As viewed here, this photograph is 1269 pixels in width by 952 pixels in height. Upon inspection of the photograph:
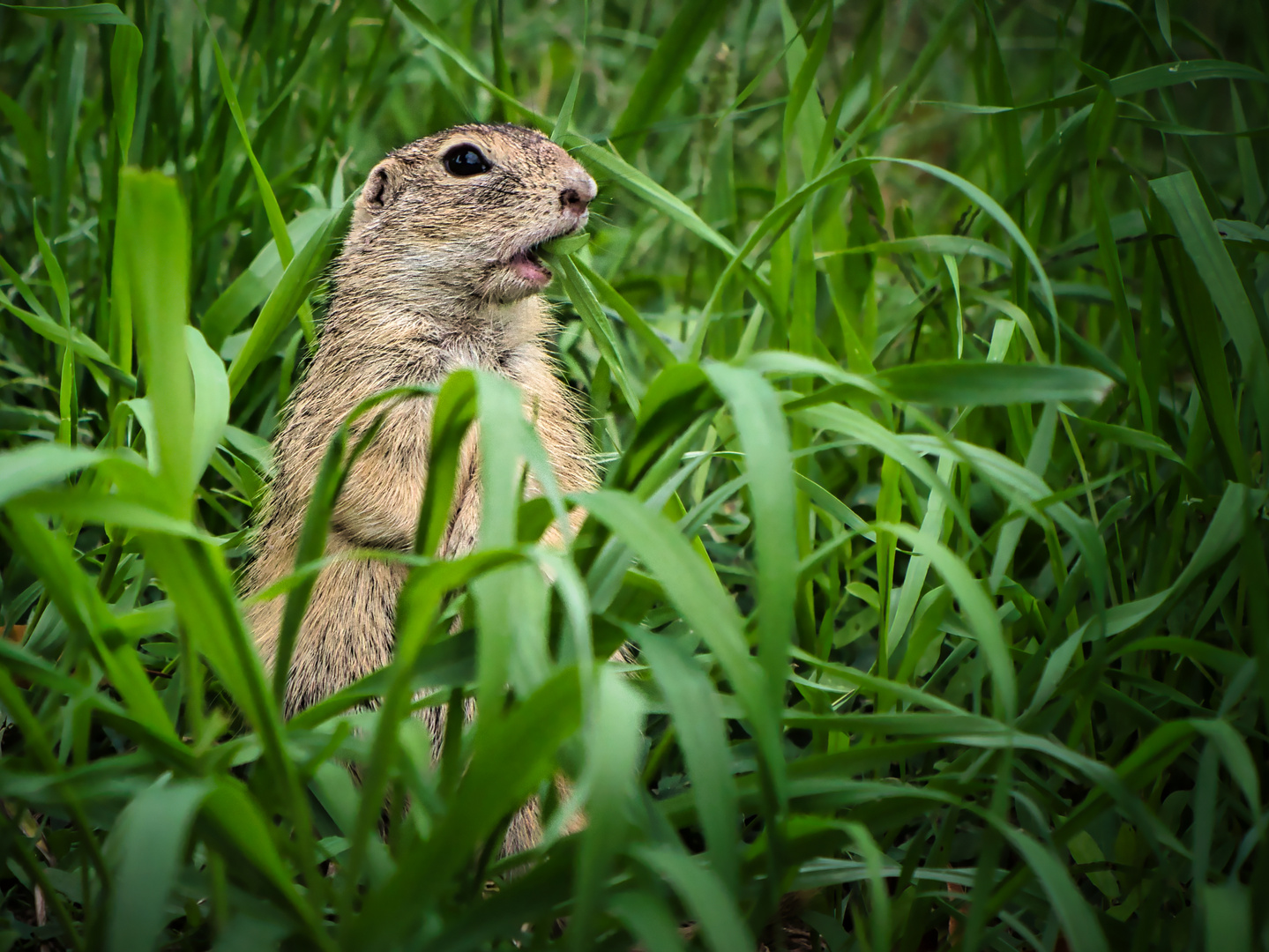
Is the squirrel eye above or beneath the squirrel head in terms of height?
above

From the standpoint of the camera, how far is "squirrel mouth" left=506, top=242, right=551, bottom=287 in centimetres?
265

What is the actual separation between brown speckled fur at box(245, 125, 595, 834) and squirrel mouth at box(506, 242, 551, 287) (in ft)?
0.07

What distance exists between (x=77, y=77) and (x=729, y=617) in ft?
9.03

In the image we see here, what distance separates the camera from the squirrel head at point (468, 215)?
267cm

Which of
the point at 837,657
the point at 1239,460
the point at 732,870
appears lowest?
the point at 837,657

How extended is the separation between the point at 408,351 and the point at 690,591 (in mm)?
1667

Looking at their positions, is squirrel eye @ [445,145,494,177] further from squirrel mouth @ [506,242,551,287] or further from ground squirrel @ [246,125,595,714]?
squirrel mouth @ [506,242,551,287]

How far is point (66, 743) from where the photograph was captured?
1.65m

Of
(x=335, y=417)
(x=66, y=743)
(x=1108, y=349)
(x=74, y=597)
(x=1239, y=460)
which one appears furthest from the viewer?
(x=1108, y=349)

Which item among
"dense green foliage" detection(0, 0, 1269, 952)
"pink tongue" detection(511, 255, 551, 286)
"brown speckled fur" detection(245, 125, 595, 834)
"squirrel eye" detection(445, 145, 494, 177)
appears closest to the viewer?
"dense green foliage" detection(0, 0, 1269, 952)

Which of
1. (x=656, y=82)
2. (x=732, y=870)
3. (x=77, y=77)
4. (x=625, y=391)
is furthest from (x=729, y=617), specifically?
(x=77, y=77)

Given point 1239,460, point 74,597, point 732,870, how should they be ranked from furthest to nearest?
point 1239,460
point 74,597
point 732,870

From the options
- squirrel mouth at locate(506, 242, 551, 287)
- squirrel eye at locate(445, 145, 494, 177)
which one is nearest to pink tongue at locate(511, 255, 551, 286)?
squirrel mouth at locate(506, 242, 551, 287)

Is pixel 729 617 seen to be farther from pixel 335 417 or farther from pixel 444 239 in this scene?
pixel 444 239
